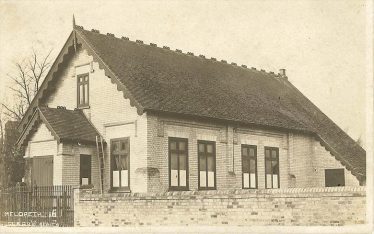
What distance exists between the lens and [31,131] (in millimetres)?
23625

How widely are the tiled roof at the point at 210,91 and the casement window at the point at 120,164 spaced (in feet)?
7.38

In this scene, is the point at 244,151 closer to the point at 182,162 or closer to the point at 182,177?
the point at 182,162

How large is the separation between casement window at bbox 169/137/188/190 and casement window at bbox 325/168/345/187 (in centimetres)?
880

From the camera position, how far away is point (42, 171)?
23.1 m

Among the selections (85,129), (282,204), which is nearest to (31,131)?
(85,129)

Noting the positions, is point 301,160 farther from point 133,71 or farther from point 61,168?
point 61,168

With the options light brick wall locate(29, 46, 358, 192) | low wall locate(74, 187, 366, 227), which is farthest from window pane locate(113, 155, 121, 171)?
low wall locate(74, 187, 366, 227)

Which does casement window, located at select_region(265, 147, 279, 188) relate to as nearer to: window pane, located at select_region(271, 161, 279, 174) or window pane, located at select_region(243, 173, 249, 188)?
window pane, located at select_region(271, 161, 279, 174)

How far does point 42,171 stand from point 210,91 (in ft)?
26.6

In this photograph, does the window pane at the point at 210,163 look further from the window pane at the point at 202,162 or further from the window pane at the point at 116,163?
the window pane at the point at 116,163

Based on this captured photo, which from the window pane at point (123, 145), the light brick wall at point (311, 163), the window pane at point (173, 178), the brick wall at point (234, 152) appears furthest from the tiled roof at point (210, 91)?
the window pane at point (173, 178)

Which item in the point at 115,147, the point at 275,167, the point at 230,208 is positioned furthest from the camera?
the point at 275,167

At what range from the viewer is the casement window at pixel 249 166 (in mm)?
26062

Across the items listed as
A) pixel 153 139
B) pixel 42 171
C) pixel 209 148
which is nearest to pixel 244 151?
pixel 209 148
